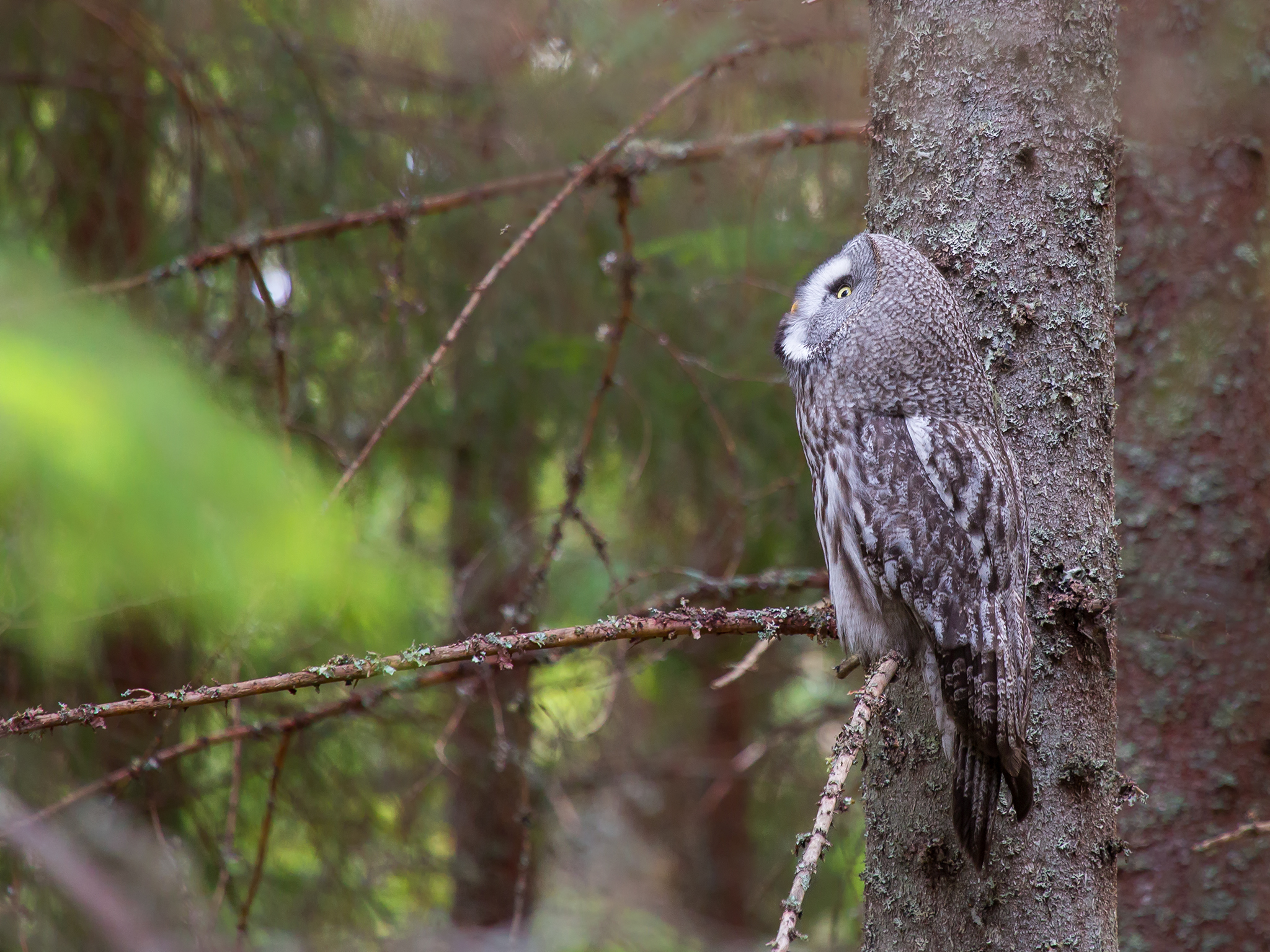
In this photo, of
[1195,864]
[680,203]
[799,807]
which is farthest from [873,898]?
[799,807]

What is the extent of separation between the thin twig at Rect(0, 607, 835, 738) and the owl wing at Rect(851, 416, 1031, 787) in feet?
1.21

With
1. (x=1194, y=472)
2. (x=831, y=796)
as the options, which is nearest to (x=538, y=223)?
(x=831, y=796)

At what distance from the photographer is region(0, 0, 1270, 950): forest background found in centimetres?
310

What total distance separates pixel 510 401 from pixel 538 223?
2.18m

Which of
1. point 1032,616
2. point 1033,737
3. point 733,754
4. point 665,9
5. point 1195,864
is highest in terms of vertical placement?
point 665,9

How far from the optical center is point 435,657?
1.88 metres

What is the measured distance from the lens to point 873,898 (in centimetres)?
221

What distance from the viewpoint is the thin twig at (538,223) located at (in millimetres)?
2297

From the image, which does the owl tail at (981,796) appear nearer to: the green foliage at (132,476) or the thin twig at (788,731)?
the green foliage at (132,476)

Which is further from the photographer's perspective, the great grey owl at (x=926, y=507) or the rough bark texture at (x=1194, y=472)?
the rough bark texture at (x=1194, y=472)

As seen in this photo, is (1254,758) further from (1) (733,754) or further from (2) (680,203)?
(1) (733,754)

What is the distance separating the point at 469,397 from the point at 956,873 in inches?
124

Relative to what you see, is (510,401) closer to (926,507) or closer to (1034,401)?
(926,507)

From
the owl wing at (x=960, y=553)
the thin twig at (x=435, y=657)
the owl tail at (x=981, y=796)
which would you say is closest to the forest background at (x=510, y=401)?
the thin twig at (x=435, y=657)
